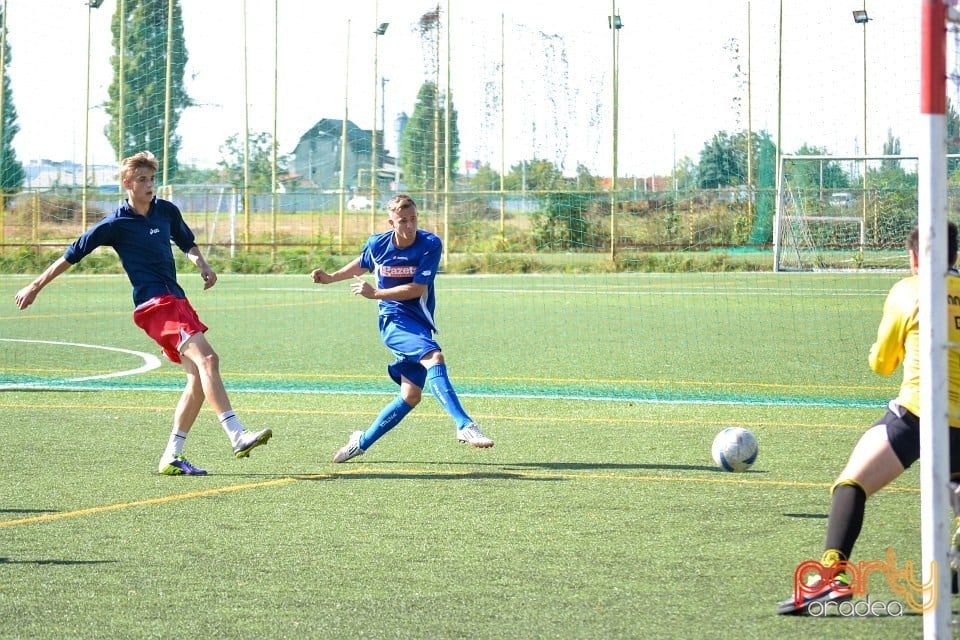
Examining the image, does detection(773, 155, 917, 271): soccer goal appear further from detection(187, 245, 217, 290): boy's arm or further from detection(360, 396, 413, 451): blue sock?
detection(187, 245, 217, 290): boy's arm

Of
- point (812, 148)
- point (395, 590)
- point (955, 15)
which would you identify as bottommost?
point (395, 590)

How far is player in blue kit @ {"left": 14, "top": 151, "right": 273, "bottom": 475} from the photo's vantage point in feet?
26.7

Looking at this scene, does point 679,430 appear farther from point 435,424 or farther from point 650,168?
point 650,168

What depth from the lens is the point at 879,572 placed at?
538 centimetres

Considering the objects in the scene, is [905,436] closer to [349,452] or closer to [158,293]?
[349,452]

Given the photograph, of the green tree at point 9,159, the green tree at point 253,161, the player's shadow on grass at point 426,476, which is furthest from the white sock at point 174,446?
the green tree at point 9,159

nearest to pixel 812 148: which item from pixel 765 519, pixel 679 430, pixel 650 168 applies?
pixel 650 168

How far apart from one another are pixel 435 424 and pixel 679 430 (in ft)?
6.15

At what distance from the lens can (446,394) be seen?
841 cm

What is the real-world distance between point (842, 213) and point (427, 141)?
9434 mm

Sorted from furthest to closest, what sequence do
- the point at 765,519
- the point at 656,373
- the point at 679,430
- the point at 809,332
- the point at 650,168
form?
the point at 650,168 < the point at 809,332 < the point at 656,373 < the point at 679,430 < the point at 765,519

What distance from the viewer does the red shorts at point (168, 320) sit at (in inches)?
325

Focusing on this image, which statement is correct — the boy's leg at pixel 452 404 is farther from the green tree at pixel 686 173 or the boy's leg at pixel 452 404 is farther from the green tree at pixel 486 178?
the green tree at pixel 486 178

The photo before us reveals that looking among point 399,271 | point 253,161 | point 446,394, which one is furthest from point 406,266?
point 253,161
